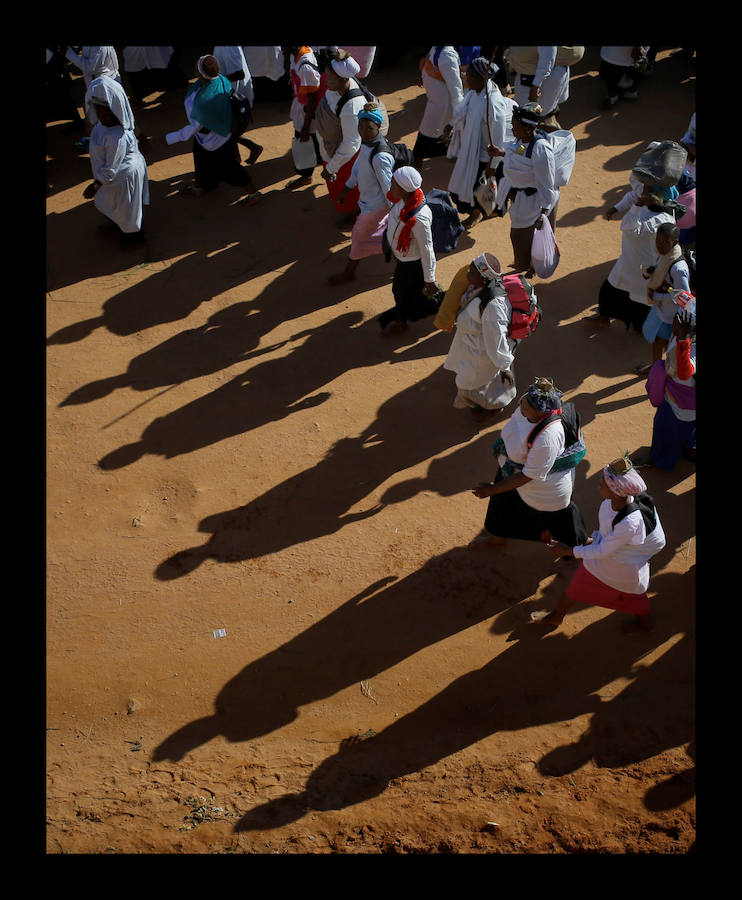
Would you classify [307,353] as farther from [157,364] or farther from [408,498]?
[408,498]

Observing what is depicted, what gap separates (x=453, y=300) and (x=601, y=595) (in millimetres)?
2563

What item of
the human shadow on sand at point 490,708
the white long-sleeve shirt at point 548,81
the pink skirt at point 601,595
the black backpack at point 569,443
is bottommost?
the human shadow on sand at point 490,708

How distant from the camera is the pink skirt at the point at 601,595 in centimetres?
545

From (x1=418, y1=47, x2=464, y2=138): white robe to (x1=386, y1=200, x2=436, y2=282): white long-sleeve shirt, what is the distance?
2.84 m

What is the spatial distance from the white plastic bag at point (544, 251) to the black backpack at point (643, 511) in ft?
12.6

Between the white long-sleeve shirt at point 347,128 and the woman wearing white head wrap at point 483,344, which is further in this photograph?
the white long-sleeve shirt at point 347,128

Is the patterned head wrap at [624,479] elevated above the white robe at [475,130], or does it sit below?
below

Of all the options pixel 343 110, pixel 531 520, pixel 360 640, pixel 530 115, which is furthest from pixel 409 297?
pixel 360 640

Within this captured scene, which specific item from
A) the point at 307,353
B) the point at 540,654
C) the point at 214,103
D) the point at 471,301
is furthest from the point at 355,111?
the point at 540,654

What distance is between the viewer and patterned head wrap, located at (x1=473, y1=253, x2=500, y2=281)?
634 centimetres

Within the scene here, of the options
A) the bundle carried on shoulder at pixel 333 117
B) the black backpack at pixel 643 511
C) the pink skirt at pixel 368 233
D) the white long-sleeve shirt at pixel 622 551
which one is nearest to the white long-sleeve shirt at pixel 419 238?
the pink skirt at pixel 368 233

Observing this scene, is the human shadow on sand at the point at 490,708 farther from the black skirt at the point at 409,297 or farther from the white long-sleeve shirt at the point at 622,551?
the black skirt at the point at 409,297

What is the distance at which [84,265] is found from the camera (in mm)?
9305

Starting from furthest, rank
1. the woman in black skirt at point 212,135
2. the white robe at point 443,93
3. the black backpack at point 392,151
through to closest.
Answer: the white robe at point 443,93 < the woman in black skirt at point 212,135 < the black backpack at point 392,151
